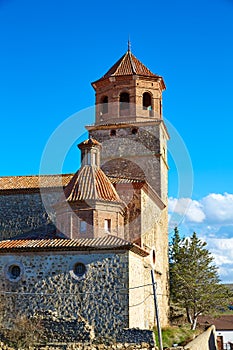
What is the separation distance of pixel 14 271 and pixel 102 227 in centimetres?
415

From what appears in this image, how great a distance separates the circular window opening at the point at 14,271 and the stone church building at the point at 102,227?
0.04 metres

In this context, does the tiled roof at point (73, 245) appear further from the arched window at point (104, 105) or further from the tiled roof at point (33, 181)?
the arched window at point (104, 105)

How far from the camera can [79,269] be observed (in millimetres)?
19500

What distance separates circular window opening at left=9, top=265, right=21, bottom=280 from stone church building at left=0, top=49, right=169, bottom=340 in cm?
4

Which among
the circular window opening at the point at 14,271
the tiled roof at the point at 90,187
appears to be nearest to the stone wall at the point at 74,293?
the circular window opening at the point at 14,271

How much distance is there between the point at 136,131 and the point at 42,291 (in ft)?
36.4

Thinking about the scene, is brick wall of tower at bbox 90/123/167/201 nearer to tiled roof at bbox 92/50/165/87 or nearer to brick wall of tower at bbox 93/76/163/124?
brick wall of tower at bbox 93/76/163/124

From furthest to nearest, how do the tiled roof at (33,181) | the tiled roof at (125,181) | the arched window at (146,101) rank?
the arched window at (146,101) < the tiled roof at (33,181) < the tiled roof at (125,181)

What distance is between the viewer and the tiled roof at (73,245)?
19.1 meters

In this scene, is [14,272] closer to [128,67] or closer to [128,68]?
[128,68]

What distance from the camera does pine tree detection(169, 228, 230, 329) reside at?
2967 centimetres

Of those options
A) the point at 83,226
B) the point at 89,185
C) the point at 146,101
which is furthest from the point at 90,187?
the point at 146,101

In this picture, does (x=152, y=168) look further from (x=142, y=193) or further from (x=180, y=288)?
(x=180, y=288)

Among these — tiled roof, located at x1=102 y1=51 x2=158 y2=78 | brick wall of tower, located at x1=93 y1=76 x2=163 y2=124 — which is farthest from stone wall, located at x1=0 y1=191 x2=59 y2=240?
tiled roof, located at x1=102 y1=51 x2=158 y2=78
